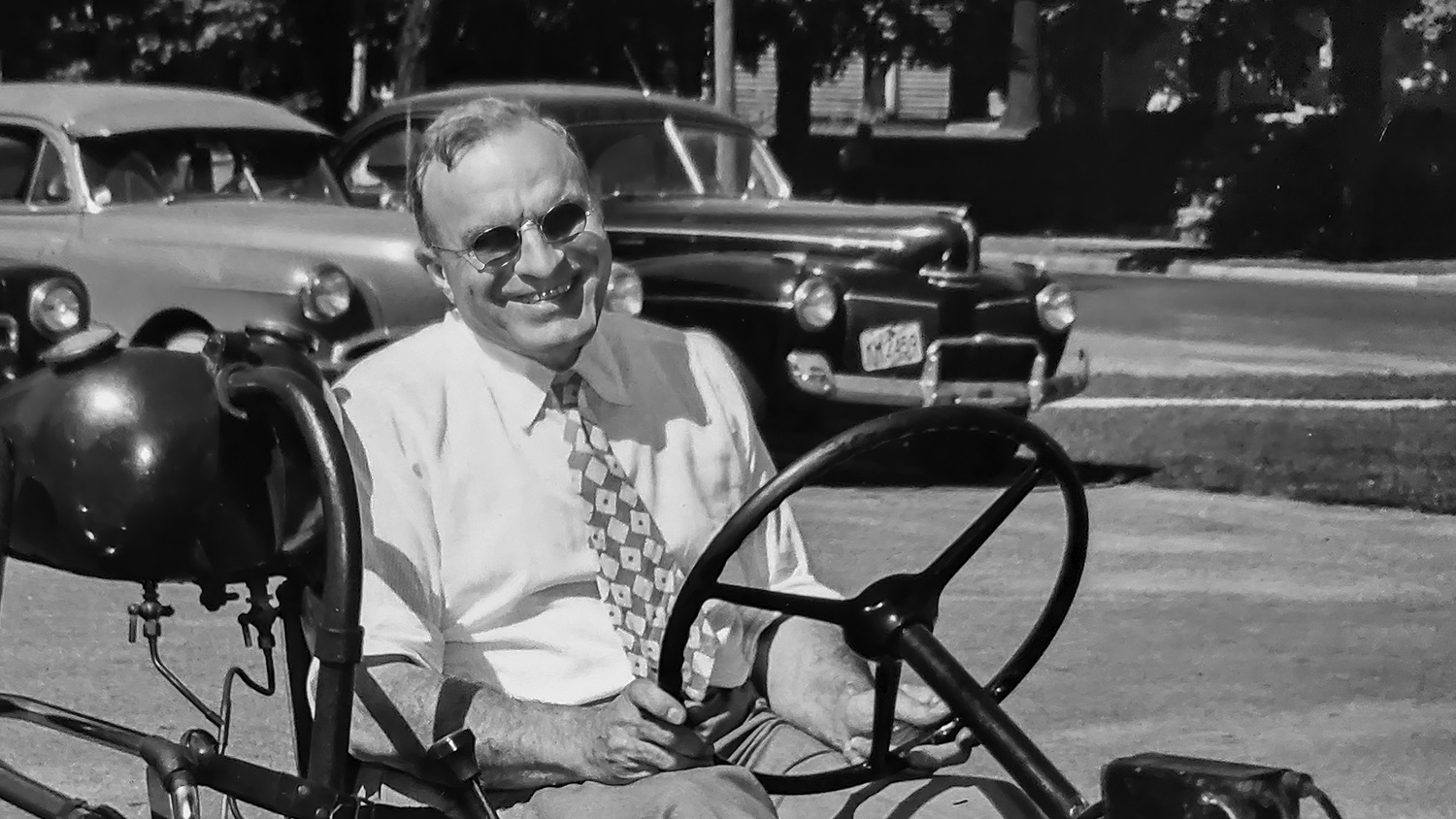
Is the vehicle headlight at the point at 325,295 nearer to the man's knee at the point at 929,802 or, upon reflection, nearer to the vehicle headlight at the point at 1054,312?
the vehicle headlight at the point at 1054,312

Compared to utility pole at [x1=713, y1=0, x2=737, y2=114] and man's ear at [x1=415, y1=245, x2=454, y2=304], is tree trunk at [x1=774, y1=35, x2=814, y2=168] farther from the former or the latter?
man's ear at [x1=415, y1=245, x2=454, y2=304]

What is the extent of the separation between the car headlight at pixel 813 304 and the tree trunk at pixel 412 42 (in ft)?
46.4

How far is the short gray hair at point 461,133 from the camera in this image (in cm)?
271

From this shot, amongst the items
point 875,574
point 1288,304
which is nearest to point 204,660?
point 875,574

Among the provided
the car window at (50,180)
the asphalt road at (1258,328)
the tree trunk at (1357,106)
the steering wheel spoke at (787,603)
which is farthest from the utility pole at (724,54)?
the steering wheel spoke at (787,603)

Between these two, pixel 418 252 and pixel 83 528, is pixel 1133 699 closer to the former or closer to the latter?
pixel 418 252

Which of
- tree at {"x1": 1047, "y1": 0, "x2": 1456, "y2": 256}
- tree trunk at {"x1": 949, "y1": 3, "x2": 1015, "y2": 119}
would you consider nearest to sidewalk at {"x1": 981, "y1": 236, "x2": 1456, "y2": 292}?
tree at {"x1": 1047, "y1": 0, "x2": 1456, "y2": 256}

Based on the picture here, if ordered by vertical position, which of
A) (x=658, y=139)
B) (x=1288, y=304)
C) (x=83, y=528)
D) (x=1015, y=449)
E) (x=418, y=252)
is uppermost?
(x=418, y=252)

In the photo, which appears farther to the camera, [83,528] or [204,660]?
[204,660]

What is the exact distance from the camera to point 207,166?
10305 millimetres

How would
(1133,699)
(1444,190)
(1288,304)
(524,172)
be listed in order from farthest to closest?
(1444,190) → (1288,304) → (1133,699) → (524,172)

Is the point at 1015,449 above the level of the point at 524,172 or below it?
below

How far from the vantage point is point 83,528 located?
2.54 m

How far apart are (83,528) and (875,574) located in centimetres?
540
